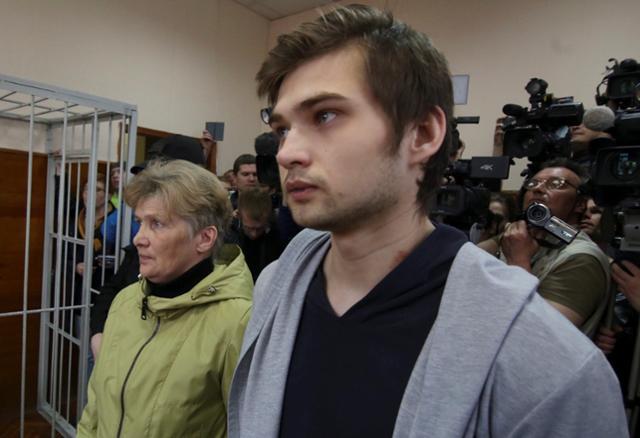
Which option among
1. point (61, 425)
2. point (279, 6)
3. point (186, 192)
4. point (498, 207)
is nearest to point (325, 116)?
point (186, 192)

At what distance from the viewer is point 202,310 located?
3.48ft

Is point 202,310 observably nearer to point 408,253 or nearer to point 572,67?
point 408,253

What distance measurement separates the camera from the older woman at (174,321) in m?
0.96

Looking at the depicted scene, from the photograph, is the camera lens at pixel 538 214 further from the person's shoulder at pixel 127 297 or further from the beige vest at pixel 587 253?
the person's shoulder at pixel 127 297

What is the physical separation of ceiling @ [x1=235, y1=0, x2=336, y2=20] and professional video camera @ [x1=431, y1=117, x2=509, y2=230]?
302 centimetres

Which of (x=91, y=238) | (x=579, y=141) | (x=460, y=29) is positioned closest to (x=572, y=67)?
(x=460, y=29)

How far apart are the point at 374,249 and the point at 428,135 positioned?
207 mm

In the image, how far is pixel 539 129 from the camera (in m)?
1.73

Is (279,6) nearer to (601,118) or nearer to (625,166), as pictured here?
(601,118)

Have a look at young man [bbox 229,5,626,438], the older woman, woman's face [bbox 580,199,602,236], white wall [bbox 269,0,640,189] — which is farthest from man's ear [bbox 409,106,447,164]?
white wall [bbox 269,0,640,189]

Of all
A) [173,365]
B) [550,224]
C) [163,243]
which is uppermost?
[550,224]

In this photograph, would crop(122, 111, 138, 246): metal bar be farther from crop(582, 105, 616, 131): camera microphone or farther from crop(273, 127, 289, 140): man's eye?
crop(582, 105, 616, 131): camera microphone

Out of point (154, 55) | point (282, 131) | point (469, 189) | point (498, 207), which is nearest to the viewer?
point (282, 131)

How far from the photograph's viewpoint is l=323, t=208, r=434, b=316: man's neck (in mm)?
660
